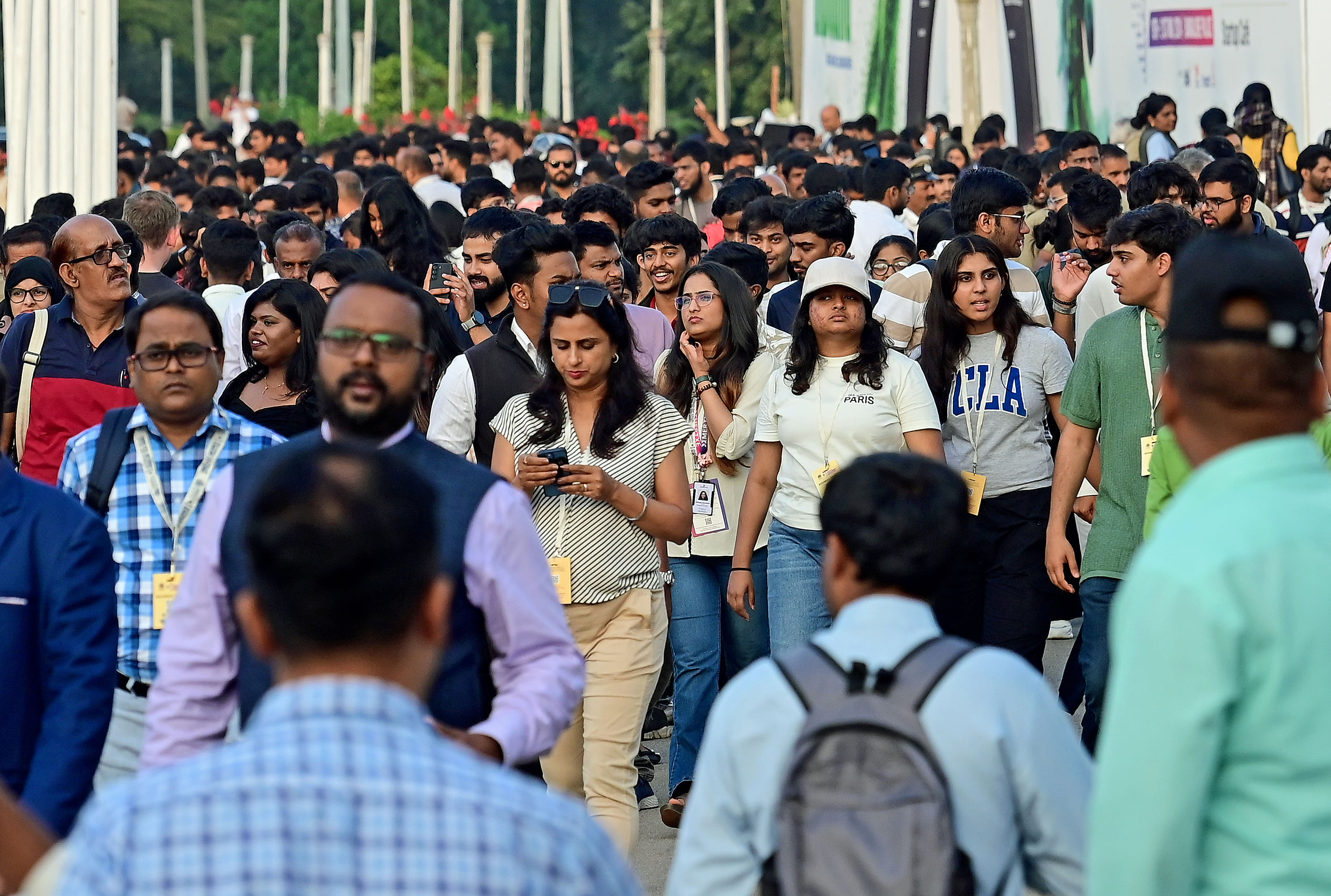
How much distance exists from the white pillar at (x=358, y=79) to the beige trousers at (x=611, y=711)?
49824 millimetres

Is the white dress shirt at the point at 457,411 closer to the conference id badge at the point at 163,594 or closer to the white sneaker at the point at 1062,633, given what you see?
the conference id badge at the point at 163,594

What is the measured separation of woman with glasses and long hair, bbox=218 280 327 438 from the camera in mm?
6594

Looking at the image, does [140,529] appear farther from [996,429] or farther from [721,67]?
[721,67]

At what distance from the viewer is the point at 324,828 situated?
Result: 2053mm

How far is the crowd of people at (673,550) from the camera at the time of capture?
7.59 feet

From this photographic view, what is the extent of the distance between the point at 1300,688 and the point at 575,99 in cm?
8154

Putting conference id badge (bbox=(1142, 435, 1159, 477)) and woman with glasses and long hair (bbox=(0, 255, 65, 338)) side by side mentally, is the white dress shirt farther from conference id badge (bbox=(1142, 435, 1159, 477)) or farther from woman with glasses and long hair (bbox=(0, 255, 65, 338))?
woman with glasses and long hair (bbox=(0, 255, 65, 338))

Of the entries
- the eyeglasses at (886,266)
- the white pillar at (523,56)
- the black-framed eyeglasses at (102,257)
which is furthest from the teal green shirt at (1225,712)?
the white pillar at (523,56)

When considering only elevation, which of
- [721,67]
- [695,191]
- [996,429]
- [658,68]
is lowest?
[996,429]

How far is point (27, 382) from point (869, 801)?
4.67 m

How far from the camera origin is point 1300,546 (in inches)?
96.7

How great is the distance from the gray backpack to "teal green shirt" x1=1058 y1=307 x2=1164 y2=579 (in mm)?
3555

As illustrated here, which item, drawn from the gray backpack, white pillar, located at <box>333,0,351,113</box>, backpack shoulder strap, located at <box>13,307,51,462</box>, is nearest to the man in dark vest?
backpack shoulder strap, located at <box>13,307,51,462</box>

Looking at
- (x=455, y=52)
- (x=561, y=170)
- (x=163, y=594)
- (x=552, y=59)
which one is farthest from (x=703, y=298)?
(x=455, y=52)
